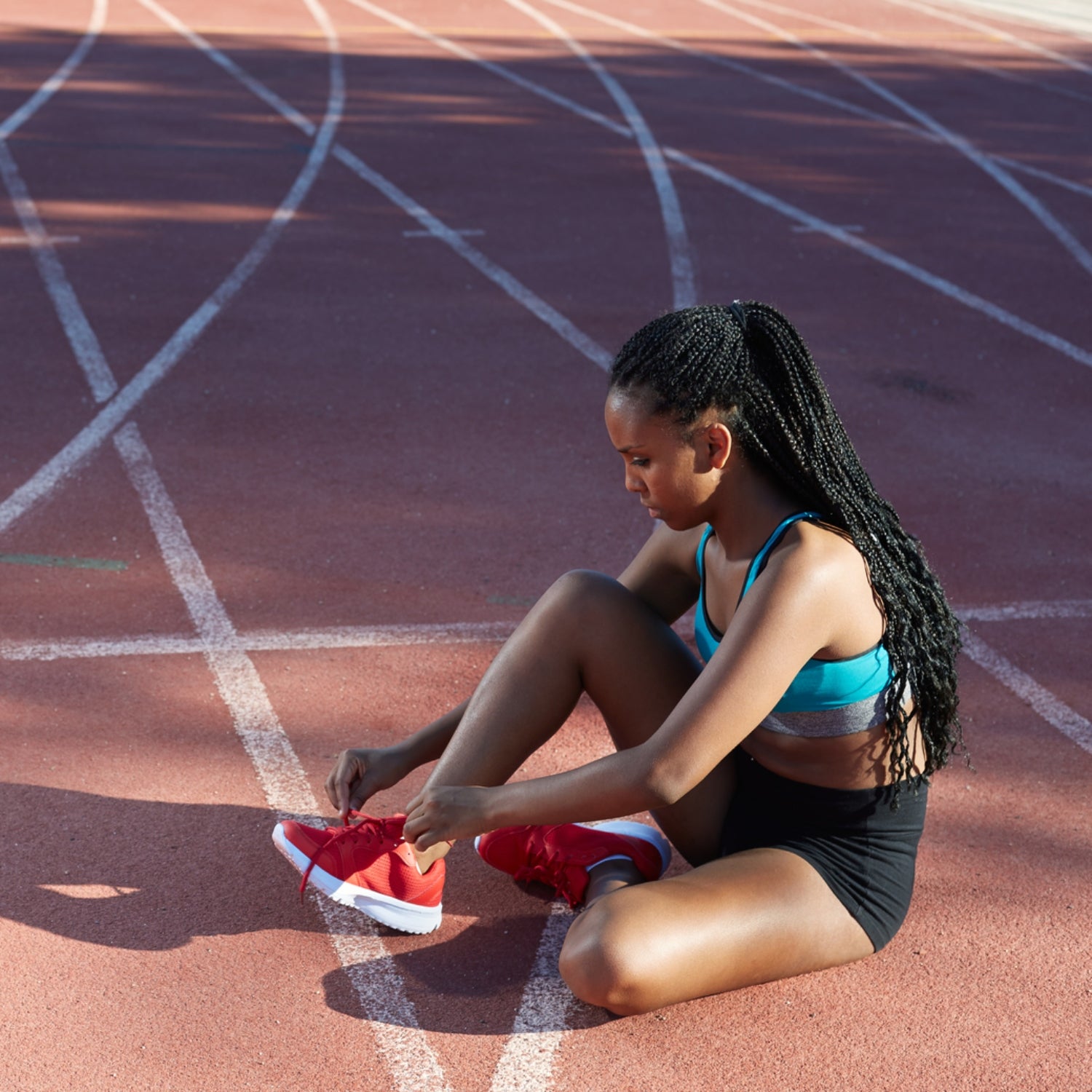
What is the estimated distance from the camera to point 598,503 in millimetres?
5562

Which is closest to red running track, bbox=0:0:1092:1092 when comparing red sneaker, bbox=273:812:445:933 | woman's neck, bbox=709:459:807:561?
red sneaker, bbox=273:812:445:933

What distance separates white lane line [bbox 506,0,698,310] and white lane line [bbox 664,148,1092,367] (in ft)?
1.10

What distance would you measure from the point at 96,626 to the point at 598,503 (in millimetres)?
2022

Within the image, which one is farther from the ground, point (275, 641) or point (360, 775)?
point (360, 775)

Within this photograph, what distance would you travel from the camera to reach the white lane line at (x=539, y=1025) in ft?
9.16

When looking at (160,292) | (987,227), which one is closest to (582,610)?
(160,292)

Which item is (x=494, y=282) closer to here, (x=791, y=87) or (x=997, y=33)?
(x=791, y=87)

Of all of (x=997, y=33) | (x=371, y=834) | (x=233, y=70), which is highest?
(x=997, y=33)

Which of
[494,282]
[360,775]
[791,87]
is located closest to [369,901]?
[360,775]

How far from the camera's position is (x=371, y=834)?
3146 mm

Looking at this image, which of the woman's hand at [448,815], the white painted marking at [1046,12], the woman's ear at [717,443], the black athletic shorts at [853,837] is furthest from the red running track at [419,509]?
the white painted marking at [1046,12]

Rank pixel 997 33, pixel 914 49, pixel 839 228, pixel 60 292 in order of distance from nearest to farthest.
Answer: pixel 60 292 < pixel 839 228 < pixel 914 49 < pixel 997 33

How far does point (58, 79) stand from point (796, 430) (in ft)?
41.0

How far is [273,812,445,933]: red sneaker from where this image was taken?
10.1ft
